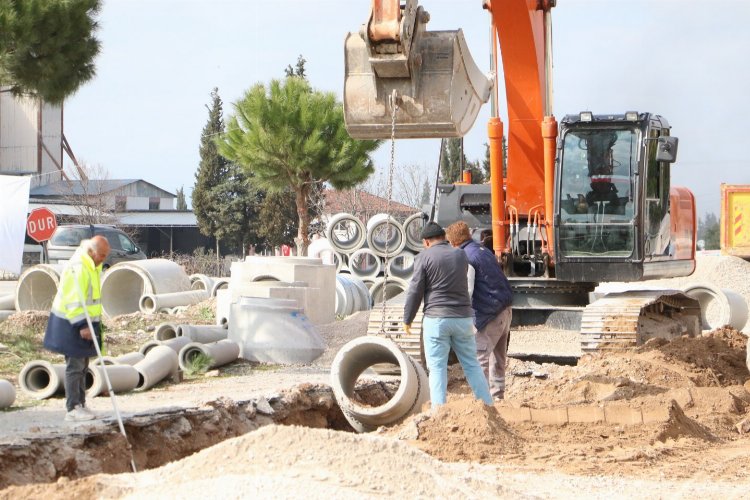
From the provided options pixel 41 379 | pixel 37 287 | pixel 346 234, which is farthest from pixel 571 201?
pixel 346 234

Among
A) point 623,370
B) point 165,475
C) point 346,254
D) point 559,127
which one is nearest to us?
point 165,475

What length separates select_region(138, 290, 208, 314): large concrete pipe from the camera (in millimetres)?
19891

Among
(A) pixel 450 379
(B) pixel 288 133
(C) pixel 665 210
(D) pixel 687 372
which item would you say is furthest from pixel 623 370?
(B) pixel 288 133

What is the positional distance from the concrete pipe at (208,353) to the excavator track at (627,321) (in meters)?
4.29

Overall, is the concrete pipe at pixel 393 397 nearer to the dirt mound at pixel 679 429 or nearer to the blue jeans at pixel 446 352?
the blue jeans at pixel 446 352

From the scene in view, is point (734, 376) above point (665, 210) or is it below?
below

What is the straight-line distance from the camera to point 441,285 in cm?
900

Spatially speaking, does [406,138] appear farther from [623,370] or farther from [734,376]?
[734,376]

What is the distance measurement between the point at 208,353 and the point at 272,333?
126cm

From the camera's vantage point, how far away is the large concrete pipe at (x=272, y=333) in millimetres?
13633

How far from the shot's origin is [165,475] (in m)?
5.94

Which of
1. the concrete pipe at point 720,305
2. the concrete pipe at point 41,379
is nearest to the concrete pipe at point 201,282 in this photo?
the concrete pipe at point 720,305

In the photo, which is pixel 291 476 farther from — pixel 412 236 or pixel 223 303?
pixel 412 236

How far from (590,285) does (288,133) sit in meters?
20.0
